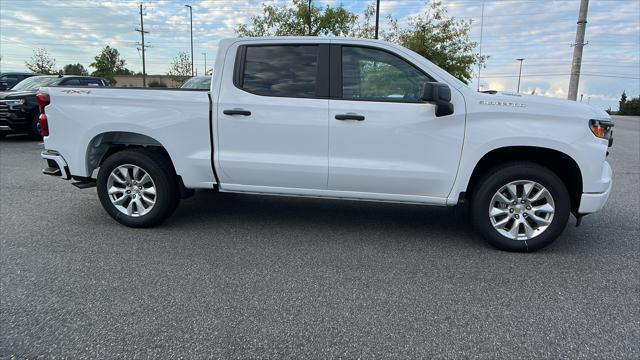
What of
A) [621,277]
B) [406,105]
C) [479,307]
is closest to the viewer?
[479,307]

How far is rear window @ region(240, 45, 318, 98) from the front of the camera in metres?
4.29

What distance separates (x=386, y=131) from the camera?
4.09 m

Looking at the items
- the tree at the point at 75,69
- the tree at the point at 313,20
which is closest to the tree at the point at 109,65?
the tree at the point at 75,69

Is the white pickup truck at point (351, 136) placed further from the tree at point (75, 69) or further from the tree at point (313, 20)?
the tree at point (75, 69)

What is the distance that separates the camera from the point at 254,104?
4.27 m

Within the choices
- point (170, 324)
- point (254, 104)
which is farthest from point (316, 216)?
point (170, 324)

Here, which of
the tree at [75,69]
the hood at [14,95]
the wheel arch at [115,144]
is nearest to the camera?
the wheel arch at [115,144]

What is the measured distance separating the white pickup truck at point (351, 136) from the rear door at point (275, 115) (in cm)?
1

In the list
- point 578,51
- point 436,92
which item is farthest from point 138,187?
point 578,51

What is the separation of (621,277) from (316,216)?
3067 millimetres

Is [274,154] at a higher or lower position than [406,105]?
lower

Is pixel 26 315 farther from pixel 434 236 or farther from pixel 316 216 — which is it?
pixel 434 236

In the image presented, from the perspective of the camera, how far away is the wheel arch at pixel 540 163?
4.07 metres

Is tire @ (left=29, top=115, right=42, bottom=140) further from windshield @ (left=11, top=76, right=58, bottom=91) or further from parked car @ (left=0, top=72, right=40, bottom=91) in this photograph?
parked car @ (left=0, top=72, right=40, bottom=91)
